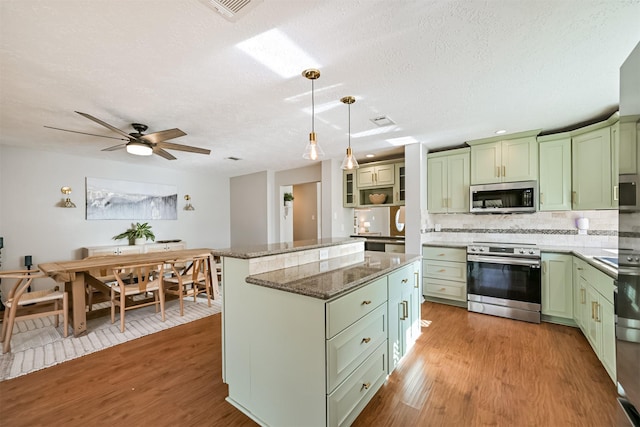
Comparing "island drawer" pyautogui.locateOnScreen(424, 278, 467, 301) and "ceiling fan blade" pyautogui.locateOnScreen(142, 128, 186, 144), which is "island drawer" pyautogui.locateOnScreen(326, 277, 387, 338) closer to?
"island drawer" pyautogui.locateOnScreen(424, 278, 467, 301)

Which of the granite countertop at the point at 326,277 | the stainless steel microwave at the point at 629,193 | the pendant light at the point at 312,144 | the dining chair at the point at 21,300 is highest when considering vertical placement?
the pendant light at the point at 312,144

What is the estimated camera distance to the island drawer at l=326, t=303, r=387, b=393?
1392mm

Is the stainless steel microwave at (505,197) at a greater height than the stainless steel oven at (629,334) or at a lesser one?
greater

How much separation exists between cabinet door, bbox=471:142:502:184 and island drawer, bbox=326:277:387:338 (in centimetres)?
271

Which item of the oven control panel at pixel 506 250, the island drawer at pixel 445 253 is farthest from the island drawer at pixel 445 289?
the oven control panel at pixel 506 250

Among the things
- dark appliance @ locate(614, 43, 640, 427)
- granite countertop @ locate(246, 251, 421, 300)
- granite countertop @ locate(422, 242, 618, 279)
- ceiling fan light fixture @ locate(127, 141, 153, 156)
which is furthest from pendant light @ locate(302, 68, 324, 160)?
granite countertop @ locate(422, 242, 618, 279)

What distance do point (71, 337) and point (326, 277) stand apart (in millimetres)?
3084

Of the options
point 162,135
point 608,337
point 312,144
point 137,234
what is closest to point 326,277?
point 312,144

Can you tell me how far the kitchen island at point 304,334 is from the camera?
1.39 meters

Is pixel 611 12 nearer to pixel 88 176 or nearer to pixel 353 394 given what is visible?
pixel 353 394

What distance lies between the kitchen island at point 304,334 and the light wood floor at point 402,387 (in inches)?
8.6

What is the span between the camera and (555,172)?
10.7 feet

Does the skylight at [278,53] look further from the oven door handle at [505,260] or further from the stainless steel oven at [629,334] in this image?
the oven door handle at [505,260]

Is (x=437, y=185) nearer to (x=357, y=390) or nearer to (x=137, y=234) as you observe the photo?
(x=357, y=390)
